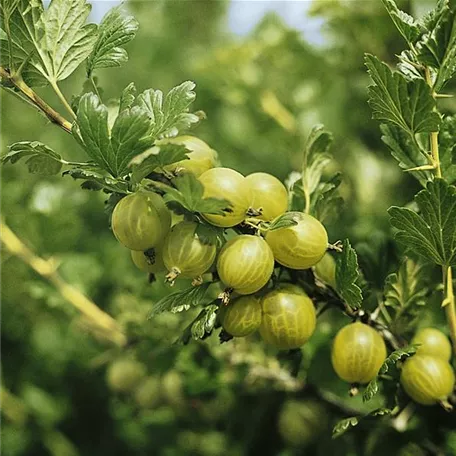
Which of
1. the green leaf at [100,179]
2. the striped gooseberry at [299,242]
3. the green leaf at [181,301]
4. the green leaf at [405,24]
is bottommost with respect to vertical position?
the striped gooseberry at [299,242]

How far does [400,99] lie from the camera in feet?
1.74

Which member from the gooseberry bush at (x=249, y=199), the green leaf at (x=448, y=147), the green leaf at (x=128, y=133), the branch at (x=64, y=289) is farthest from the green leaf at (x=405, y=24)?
the branch at (x=64, y=289)

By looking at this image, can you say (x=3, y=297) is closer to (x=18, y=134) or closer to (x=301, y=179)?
(x=18, y=134)

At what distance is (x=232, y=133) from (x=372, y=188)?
47 cm

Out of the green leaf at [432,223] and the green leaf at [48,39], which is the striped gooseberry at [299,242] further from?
the green leaf at [48,39]

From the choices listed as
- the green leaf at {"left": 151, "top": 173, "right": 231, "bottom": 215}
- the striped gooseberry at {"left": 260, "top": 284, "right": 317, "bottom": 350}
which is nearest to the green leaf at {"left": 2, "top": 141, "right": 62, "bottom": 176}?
the green leaf at {"left": 151, "top": 173, "right": 231, "bottom": 215}

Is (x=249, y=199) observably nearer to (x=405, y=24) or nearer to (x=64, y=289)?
(x=405, y=24)

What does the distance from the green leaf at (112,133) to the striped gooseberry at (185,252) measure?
7 cm

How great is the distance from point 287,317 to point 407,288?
0.15 m

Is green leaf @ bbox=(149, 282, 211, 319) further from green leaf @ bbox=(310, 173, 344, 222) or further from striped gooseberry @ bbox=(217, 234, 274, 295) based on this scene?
green leaf @ bbox=(310, 173, 344, 222)

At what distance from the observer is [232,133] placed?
160 centimetres

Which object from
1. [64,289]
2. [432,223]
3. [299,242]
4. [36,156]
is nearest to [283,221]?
[299,242]

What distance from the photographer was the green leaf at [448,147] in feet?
1.97

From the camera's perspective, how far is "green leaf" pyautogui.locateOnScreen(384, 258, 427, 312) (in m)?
0.65
